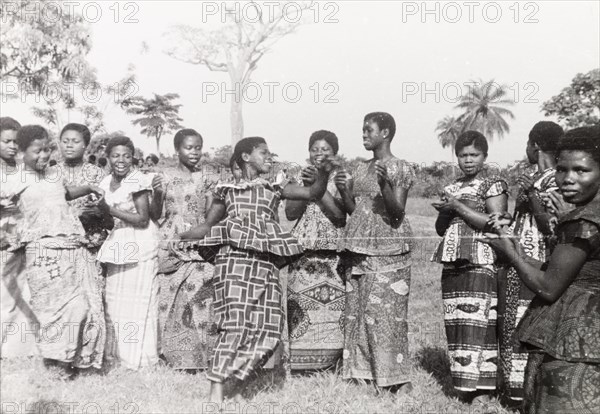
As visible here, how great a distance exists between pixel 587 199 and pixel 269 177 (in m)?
2.59

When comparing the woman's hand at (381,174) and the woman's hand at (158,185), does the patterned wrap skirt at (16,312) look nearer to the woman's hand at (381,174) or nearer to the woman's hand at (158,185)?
the woman's hand at (158,185)

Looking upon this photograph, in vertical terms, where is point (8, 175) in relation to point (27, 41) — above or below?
below

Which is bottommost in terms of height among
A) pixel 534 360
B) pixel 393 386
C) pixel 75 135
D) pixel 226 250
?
pixel 393 386

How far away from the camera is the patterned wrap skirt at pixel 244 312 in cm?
442

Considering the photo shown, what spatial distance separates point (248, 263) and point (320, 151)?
1238 mm

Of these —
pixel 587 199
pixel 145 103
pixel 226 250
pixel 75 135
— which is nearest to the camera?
pixel 587 199

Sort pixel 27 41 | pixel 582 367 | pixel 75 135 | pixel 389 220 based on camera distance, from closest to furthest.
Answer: pixel 582 367 → pixel 389 220 → pixel 75 135 → pixel 27 41

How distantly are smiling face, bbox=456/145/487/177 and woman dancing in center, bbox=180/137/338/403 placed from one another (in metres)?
1.02

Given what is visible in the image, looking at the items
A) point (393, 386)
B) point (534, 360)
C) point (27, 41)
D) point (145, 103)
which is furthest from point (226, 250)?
point (145, 103)

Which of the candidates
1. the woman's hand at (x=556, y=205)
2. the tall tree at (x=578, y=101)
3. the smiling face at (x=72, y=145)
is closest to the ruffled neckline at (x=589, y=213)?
the woman's hand at (x=556, y=205)

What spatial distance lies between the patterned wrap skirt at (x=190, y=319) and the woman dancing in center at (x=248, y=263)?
882mm

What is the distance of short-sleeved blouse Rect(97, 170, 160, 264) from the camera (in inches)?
211

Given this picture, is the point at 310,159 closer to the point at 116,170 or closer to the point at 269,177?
the point at 269,177

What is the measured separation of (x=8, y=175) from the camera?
5.07 metres
